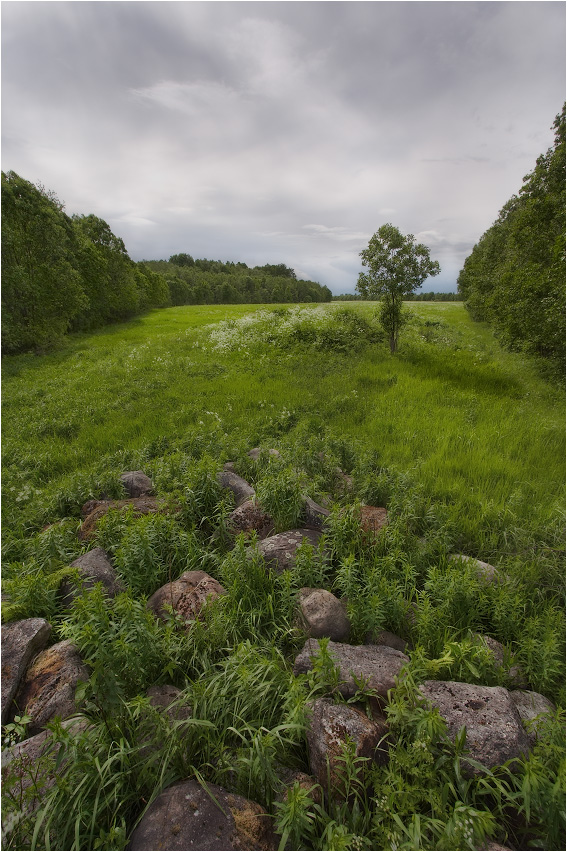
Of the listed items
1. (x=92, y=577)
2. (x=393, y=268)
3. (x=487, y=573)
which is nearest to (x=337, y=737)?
(x=487, y=573)

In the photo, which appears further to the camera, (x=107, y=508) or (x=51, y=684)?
(x=107, y=508)

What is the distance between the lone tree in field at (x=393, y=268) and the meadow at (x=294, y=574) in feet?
23.1

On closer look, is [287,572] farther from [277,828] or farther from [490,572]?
[490,572]

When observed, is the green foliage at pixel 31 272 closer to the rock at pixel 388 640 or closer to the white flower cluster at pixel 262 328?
the white flower cluster at pixel 262 328

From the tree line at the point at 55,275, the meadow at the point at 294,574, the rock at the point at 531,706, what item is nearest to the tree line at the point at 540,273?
the meadow at the point at 294,574

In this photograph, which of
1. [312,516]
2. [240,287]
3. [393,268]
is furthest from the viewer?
[240,287]

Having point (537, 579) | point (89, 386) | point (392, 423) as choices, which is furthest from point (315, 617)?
point (89, 386)

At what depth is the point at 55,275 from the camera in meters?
23.2

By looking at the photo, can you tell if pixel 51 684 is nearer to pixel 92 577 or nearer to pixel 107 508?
pixel 92 577

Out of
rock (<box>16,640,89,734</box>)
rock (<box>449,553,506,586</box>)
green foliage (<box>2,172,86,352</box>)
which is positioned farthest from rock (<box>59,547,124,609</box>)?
green foliage (<box>2,172,86,352</box>)

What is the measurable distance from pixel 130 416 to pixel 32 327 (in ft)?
52.4

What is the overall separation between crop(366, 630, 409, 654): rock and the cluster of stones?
0.04 feet

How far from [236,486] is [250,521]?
989 mm

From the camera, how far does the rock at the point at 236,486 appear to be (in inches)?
253
